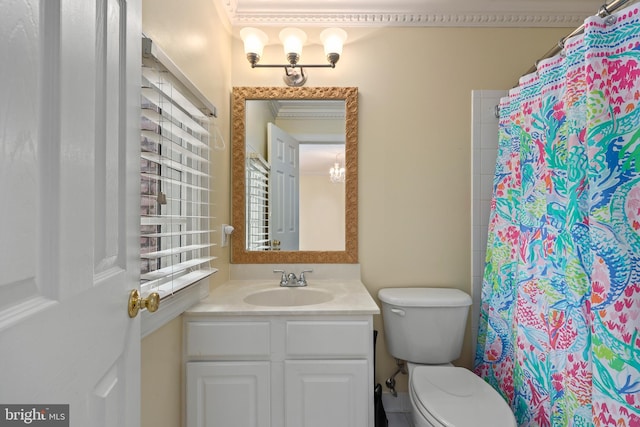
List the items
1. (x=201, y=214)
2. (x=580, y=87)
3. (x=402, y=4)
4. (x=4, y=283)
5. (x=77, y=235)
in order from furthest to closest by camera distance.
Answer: (x=402, y=4)
(x=201, y=214)
(x=580, y=87)
(x=77, y=235)
(x=4, y=283)

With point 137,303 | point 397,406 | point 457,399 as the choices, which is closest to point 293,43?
point 137,303

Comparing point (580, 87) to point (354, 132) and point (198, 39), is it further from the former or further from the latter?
point (198, 39)

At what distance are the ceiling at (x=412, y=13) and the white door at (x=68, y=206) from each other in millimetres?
1379

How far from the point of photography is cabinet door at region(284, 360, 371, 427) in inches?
53.4

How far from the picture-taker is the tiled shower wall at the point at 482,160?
6.33 feet

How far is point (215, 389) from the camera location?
4.41 ft

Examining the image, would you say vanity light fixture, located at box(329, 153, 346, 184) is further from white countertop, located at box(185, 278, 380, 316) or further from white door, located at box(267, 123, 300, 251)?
white countertop, located at box(185, 278, 380, 316)

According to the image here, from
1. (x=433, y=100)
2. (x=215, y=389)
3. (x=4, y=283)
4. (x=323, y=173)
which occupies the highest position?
(x=433, y=100)

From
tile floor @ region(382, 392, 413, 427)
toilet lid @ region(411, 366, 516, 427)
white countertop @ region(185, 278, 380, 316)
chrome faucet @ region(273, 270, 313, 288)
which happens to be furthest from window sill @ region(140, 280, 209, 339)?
tile floor @ region(382, 392, 413, 427)

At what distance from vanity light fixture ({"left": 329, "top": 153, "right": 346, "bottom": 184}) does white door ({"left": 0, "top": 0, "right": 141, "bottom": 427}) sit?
4.29 feet

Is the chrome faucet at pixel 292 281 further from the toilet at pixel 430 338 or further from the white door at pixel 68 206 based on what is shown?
the white door at pixel 68 206

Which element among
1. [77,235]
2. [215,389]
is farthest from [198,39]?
[215,389]

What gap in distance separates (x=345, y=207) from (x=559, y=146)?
1051 millimetres

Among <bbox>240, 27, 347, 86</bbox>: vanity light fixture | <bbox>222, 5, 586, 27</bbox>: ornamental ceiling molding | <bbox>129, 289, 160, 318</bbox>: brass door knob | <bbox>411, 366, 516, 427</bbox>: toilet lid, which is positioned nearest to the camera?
<bbox>129, 289, 160, 318</bbox>: brass door knob
